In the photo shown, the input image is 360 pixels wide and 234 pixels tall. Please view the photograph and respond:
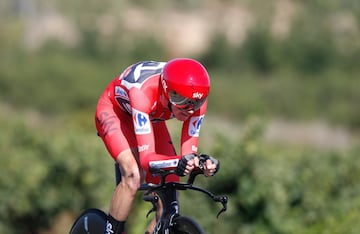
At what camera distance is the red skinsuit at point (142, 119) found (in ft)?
25.4

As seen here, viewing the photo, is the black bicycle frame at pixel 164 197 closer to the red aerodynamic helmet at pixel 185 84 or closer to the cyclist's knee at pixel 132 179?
the cyclist's knee at pixel 132 179

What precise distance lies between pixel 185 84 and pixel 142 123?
534mm

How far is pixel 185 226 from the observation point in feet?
25.3

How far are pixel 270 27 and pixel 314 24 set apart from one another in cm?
347

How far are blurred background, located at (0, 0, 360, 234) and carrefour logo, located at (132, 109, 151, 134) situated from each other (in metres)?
4.19

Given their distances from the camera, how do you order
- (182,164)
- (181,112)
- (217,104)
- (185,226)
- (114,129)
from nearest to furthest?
(182,164)
(185,226)
(181,112)
(114,129)
(217,104)

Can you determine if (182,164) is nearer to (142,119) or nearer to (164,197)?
(142,119)

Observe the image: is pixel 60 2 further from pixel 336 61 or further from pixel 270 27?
pixel 336 61

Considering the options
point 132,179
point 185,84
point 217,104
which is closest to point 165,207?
point 132,179

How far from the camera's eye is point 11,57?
5409 cm

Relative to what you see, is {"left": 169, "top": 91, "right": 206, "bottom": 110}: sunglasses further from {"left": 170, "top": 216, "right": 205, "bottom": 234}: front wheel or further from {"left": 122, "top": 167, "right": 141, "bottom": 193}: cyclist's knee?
{"left": 170, "top": 216, "right": 205, "bottom": 234}: front wheel

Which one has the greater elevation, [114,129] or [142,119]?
[142,119]

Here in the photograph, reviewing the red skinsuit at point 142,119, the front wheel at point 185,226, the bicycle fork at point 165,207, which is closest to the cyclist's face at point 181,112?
the red skinsuit at point 142,119

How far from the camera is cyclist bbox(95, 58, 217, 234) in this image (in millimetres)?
7605
